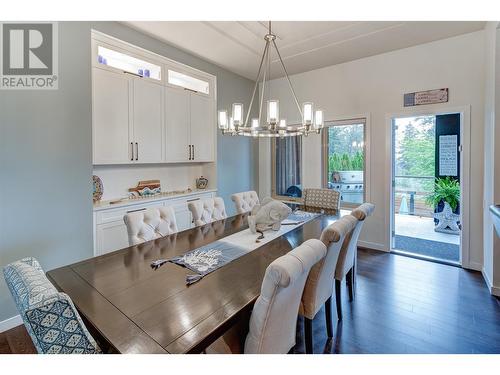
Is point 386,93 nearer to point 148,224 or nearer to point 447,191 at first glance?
point 447,191

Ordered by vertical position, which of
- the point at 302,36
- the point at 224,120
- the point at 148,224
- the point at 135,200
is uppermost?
the point at 302,36

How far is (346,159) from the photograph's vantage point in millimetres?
4352

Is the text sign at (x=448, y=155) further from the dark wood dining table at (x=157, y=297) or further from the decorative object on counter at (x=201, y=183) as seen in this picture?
the dark wood dining table at (x=157, y=297)

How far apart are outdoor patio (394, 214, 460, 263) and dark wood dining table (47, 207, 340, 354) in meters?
3.12

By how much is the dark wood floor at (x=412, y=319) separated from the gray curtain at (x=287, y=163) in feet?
7.22

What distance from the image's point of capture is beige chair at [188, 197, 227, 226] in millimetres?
2705

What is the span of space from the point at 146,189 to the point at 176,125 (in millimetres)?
976

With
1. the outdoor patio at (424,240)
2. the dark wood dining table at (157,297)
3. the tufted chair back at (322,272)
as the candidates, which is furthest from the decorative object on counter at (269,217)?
the outdoor patio at (424,240)

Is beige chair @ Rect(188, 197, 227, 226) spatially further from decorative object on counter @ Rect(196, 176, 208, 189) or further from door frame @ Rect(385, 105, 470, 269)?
door frame @ Rect(385, 105, 470, 269)

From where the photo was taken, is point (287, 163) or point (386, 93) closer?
point (386, 93)

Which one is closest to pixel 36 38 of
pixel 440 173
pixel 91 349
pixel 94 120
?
pixel 94 120

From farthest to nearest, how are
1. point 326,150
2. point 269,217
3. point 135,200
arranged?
1. point 326,150
2. point 135,200
3. point 269,217

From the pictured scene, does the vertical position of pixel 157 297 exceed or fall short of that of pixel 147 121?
it falls short

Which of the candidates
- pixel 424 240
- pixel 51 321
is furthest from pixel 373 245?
pixel 51 321
